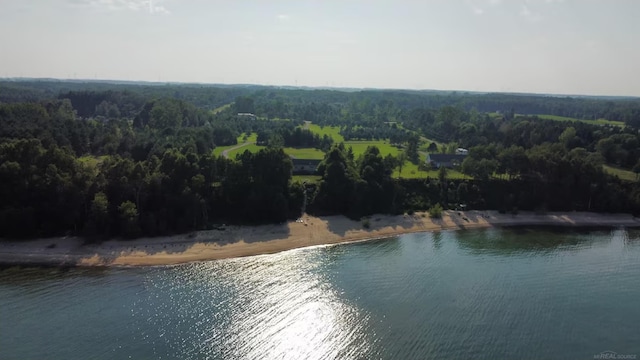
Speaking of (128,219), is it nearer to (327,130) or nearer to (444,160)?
(444,160)

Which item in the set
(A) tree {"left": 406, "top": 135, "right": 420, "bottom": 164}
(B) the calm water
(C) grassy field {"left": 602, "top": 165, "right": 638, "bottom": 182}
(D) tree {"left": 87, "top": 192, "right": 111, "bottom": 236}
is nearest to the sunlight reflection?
(B) the calm water

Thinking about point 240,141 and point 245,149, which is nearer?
point 245,149

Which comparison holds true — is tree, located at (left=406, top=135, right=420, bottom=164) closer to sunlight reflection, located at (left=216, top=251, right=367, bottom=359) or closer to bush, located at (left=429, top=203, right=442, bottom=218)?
bush, located at (left=429, top=203, right=442, bottom=218)

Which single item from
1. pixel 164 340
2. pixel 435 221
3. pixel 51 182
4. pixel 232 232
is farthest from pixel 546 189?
pixel 51 182

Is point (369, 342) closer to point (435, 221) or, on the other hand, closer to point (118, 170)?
point (435, 221)

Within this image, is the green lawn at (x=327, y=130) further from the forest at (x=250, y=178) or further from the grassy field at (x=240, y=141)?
the grassy field at (x=240, y=141)

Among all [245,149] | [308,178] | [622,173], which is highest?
→ [245,149]

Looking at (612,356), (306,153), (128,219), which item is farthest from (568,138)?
(128,219)

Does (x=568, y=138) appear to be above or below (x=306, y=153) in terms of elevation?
above
